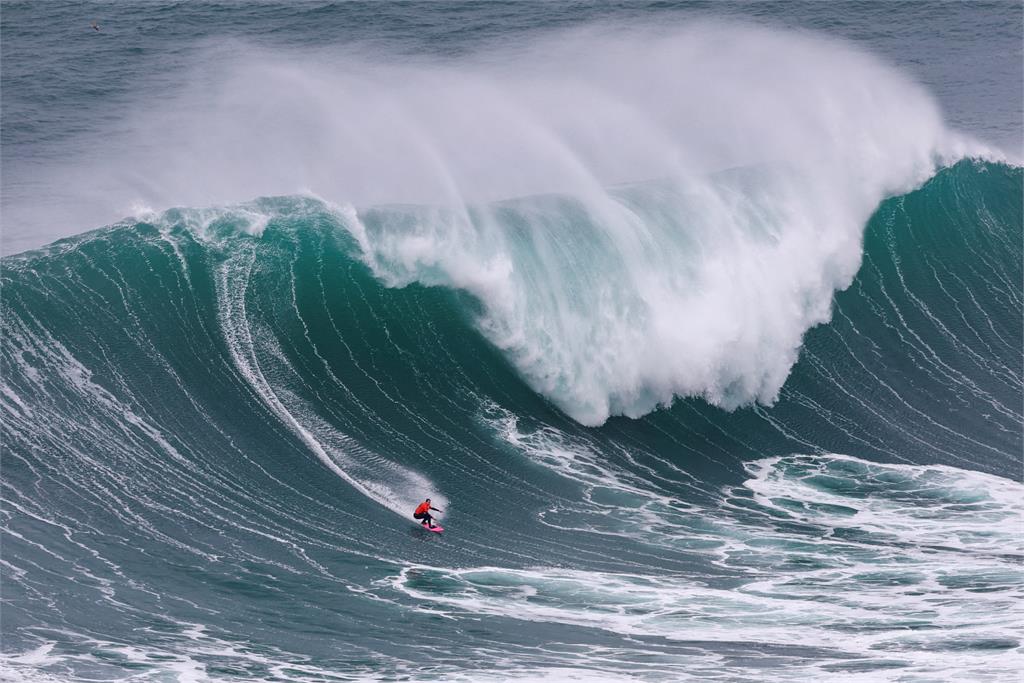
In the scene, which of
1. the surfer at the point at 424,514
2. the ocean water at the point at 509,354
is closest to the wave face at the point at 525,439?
the ocean water at the point at 509,354

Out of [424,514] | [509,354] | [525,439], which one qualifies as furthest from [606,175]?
[424,514]

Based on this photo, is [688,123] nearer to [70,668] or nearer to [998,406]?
[998,406]

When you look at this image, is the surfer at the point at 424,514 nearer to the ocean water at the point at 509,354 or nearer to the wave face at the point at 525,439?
the ocean water at the point at 509,354

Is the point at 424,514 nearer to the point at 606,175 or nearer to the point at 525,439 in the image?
the point at 525,439

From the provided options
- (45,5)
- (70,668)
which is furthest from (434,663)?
(45,5)

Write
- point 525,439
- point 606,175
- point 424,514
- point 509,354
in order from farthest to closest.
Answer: point 606,175 < point 509,354 < point 525,439 < point 424,514

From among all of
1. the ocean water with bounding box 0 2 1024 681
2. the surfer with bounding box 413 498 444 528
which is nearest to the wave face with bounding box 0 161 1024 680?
the ocean water with bounding box 0 2 1024 681
